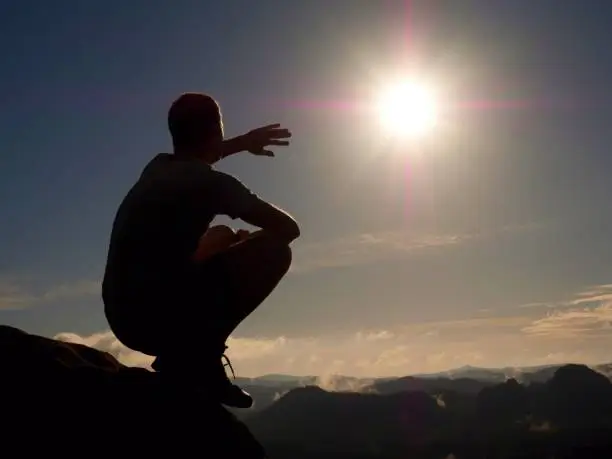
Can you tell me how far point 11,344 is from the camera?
893cm

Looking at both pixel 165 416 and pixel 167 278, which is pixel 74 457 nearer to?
pixel 165 416

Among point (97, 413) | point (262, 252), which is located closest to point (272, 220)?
point (262, 252)

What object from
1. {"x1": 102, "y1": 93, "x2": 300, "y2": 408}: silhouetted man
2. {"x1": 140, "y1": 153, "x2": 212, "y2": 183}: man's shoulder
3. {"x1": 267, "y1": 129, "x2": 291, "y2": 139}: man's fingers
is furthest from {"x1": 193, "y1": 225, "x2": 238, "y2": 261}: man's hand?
{"x1": 267, "y1": 129, "x2": 291, "y2": 139}: man's fingers

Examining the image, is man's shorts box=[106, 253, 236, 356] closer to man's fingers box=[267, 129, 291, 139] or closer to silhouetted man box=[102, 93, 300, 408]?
silhouetted man box=[102, 93, 300, 408]

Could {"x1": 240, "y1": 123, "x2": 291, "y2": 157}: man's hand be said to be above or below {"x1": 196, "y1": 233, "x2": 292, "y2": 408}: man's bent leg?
above

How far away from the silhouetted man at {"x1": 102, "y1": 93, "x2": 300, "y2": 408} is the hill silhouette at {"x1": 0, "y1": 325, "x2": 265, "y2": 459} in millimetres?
368

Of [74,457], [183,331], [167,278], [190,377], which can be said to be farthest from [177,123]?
[74,457]

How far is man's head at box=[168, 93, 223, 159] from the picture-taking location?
8133mm

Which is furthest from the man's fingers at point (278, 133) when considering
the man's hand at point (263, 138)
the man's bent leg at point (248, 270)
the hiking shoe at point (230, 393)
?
the hiking shoe at point (230, 393)

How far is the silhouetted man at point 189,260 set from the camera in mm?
7945

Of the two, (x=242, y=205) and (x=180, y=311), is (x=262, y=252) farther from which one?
(x=180, y=311)

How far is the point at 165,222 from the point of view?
801 cm

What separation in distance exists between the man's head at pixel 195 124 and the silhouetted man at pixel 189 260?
12mm

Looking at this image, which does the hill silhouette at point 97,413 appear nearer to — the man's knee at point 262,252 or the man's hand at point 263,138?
the man's knee at point 262,252
